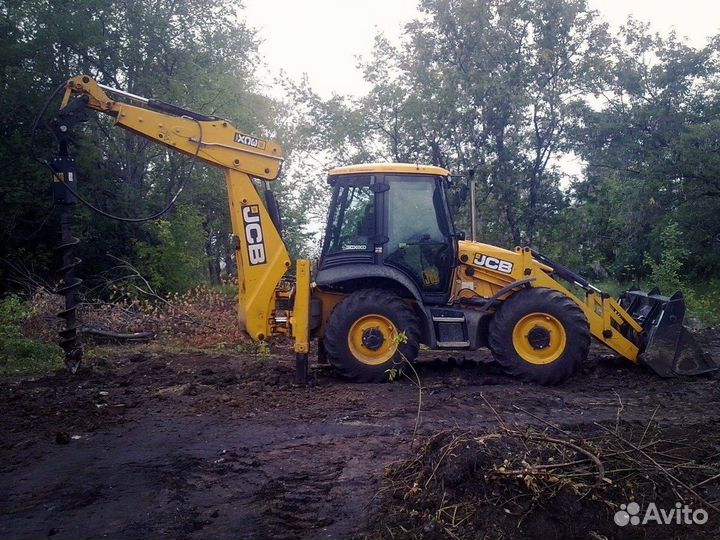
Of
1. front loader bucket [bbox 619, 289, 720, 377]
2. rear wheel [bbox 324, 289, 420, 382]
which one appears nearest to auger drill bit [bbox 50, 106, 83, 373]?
rear wheel [bbox 324, 289, 420, 382]

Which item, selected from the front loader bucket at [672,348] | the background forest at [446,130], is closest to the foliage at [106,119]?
the background forest at [446,130]

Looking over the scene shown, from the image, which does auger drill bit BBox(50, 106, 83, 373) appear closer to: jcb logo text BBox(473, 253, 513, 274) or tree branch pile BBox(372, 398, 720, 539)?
jcb logo text BBox(473, 253, 513, 274)

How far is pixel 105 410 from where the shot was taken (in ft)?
22.1

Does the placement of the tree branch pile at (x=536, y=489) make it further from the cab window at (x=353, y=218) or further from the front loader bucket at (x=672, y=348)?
the cab window at (x=353, y=218)

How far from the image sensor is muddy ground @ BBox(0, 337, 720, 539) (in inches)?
166

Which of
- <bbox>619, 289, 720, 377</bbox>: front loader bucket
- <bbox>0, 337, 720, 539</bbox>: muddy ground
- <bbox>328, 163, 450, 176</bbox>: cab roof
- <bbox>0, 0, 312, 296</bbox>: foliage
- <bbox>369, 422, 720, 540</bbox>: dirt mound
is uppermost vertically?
<bbox>0, 0, 312, 296</bbox>: foliage

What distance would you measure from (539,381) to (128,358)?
236 inches

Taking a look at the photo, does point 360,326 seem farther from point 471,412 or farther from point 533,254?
point 533,254

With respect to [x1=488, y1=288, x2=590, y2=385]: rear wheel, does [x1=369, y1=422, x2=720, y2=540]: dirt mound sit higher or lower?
lower

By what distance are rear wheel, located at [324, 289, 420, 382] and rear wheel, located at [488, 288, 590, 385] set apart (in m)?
1.07

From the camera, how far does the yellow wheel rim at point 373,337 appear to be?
790 centimetres

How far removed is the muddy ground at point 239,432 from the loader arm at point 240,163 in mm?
1051

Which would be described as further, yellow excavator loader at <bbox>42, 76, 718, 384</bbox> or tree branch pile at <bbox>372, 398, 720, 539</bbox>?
yellow excavator loader at <bbox>42, 76, 718, 384</bbox>

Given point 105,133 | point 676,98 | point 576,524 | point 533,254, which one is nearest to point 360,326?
point 533,254
